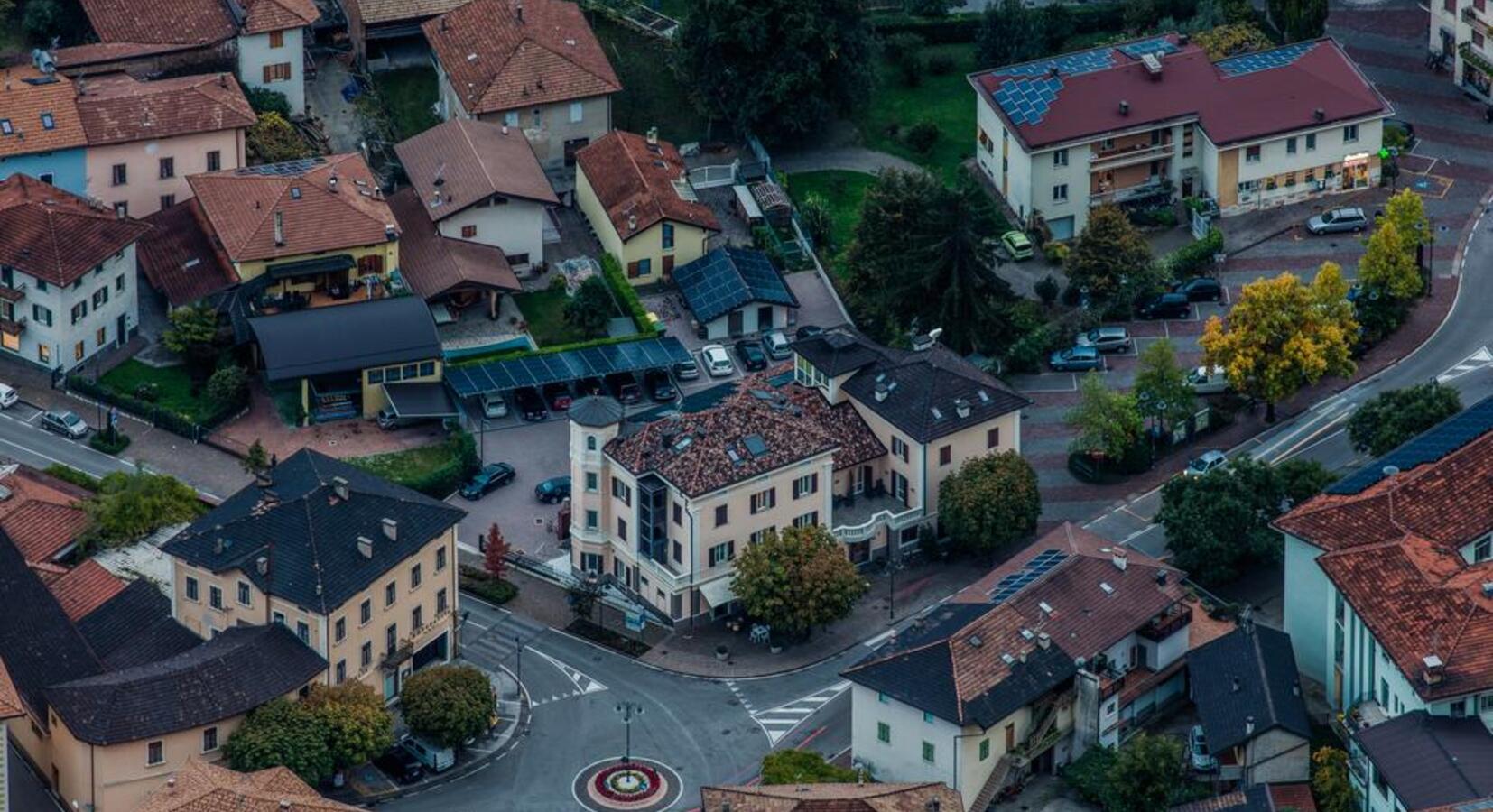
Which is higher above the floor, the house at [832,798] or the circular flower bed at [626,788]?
the house at [832,798]

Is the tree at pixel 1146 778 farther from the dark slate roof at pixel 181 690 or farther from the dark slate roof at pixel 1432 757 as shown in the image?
the dark slate roof at pixel 181 690

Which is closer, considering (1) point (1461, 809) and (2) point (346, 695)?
(1) point (1461, 809)

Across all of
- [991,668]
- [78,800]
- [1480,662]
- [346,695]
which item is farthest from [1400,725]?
[78,800]

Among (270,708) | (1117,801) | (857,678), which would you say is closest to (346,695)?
(270,708)

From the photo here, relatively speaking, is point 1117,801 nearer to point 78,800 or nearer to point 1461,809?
point 1461,809

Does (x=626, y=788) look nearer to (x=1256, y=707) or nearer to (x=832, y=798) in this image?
(x=832, y=798)

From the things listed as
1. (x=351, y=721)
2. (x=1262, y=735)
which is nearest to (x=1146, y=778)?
(x=1262, y=735)

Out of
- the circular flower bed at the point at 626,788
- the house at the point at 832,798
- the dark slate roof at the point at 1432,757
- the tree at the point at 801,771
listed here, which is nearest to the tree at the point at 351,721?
the circular flower bed at the point at 626,788
